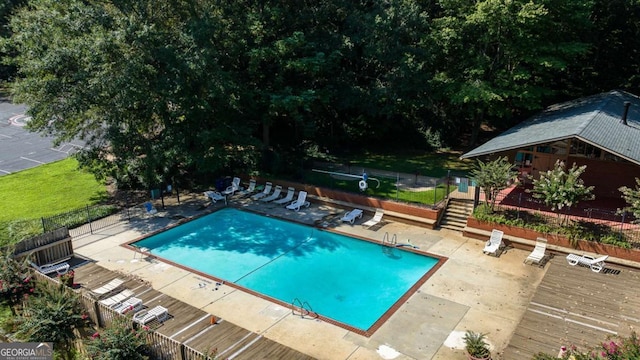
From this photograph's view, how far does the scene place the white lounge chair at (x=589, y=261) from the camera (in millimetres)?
16812

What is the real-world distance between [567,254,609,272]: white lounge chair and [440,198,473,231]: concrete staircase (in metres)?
4.80

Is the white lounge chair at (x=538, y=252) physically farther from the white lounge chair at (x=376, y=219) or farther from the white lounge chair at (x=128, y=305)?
the white lounge chair at (x=128, y=305)

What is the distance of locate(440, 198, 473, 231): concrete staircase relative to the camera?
69.7 ft

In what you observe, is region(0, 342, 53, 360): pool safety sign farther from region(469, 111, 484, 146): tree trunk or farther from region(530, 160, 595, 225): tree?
region(469, 111, 484, 146): tree trunk

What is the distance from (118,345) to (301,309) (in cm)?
612

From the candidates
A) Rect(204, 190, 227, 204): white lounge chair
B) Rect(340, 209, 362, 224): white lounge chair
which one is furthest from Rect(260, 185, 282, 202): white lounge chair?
Rect(340, 209, 362, 224): white lounge chair

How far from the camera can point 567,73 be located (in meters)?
35.2

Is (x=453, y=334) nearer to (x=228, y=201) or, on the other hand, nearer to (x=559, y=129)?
(x=559, y=129)

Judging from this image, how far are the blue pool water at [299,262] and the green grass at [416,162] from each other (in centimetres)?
940

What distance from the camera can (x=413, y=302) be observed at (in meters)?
15.5

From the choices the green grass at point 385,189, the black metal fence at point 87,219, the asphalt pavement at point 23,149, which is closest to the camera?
the black metal fence at point 87,219


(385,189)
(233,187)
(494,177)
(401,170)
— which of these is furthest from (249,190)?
(494,177)

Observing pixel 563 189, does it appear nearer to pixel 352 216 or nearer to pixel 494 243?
pixel 494 243

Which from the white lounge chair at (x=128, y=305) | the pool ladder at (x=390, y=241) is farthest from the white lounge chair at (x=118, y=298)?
the pool ladder at (x=390, y=241)
